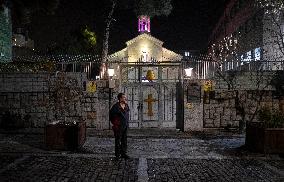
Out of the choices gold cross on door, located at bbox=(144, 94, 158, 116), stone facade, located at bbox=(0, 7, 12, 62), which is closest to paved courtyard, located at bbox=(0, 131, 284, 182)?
gold cross on door, located at bbox=(144, 94, 158, 116)

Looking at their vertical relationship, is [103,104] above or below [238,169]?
above

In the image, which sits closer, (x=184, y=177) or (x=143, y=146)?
(x=184, y=177)

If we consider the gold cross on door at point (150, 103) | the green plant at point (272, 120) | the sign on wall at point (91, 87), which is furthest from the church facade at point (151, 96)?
the green plant at point (272, 120)

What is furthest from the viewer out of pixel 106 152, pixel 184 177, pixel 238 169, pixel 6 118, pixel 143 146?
pixel 6 118

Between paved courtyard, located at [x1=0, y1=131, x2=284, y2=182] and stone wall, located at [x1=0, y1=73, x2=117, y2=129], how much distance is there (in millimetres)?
2958

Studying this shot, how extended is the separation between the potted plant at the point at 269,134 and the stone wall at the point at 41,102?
7.77 metres

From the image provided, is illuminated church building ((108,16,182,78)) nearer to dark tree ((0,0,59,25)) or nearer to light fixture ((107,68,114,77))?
light fixture ((107,68,114,77))

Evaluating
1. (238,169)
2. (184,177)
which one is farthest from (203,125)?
(184,177)

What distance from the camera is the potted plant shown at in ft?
41.6

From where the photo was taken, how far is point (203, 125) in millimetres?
19141

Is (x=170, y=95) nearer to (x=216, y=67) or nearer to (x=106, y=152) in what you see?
(x=216, y=67)

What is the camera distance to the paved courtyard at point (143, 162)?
32.1 feet

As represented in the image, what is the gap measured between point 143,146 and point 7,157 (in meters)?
4.74

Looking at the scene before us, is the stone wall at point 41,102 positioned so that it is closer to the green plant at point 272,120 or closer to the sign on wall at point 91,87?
the sign on wall at point 91,87
